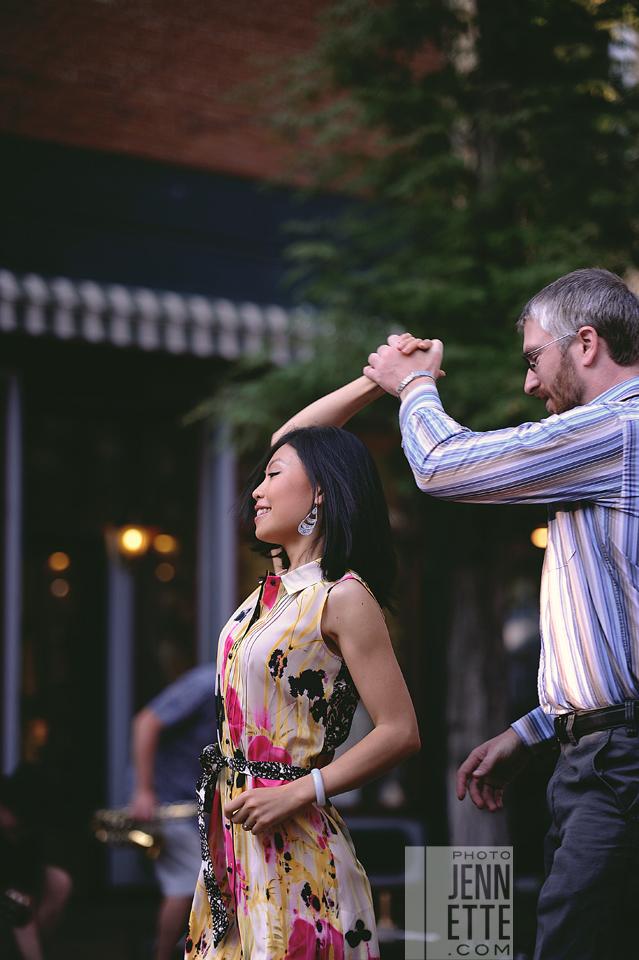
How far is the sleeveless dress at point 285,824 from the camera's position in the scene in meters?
2.06

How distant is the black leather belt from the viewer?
71.8 inches

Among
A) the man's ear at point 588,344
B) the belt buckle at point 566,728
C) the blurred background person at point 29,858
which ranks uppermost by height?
the man's ear at point 588,344

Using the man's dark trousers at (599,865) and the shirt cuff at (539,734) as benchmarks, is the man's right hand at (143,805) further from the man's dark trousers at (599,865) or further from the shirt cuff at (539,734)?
the man's dark trousers at (599,865)

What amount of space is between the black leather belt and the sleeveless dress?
19.4 inches

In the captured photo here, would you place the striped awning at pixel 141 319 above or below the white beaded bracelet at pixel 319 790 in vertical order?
above

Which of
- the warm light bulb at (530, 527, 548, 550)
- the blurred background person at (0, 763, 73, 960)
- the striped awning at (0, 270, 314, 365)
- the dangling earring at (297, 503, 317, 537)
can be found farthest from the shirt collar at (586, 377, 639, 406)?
the warm light bulb at (530, 527, 548, 550)

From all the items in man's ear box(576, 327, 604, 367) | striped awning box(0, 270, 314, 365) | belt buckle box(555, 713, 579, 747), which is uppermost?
striped awning box(0, 270, 314, 365)

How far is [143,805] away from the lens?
15.2 feet

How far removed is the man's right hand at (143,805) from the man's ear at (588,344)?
3.39 m

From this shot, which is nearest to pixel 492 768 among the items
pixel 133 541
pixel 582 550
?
pixel 582 550

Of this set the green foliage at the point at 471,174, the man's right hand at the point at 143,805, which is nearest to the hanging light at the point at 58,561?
the green foliage at the point at 471,174

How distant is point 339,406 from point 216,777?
3.18ft

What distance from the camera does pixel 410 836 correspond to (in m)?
7.65

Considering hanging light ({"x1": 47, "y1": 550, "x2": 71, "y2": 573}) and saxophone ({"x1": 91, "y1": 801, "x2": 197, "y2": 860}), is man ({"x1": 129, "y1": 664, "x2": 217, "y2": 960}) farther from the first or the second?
hanging light ({"x1": 47, "y1": 550, "x2": 71, "y2": 573})
